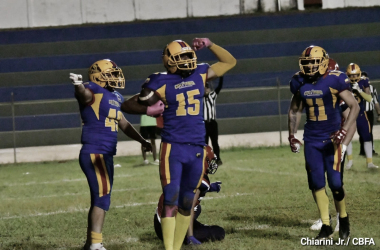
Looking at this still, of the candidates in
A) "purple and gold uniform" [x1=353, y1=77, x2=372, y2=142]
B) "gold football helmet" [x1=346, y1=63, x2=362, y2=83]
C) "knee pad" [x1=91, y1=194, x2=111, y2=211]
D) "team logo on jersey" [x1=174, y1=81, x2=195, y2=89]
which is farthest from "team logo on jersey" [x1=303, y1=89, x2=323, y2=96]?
"purple and gold uniform" [x1=353, y1=77, x2=372, y2=142]

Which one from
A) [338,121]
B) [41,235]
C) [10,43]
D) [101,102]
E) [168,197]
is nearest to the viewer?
[168,197]

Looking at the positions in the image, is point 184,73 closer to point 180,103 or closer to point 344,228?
point 180,103

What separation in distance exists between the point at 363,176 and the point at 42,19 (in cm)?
1508

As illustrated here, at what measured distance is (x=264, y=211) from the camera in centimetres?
768

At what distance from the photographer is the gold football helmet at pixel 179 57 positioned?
5227mm

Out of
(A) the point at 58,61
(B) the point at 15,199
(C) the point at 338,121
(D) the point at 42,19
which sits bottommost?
(B) the point at 15,199

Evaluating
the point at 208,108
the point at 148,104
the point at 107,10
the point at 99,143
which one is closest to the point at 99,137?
the point at 99,143

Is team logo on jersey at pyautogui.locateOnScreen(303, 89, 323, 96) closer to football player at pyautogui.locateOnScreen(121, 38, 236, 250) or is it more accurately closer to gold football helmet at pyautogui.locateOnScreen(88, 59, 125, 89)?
football player at pyautogui.locateOnScreen(121, 38, 236, 250)

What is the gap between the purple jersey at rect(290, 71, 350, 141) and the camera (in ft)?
20.1

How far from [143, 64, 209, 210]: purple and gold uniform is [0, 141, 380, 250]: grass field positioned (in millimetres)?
950

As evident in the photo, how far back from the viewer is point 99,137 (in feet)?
19.3

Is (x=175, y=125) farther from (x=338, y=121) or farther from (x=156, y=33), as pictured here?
(x=156, y=33)

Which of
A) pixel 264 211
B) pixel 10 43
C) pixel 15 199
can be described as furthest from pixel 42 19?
pixel 264 211

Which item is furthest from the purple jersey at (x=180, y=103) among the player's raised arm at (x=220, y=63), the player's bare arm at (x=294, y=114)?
the player's bare arm at (x=294, y=114)
